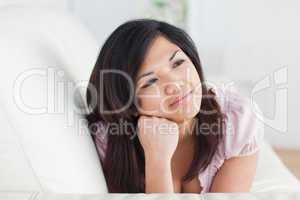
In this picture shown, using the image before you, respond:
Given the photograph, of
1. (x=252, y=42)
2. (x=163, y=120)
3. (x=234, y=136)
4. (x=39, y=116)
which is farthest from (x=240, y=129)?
(x=252, y=42)

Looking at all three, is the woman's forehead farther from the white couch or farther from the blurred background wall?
the blurred background wall

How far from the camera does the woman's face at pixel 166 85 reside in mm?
1036

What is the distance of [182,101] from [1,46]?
1.20 ft

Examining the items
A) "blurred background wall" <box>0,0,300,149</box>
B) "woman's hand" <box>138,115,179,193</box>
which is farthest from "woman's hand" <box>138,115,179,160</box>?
"blurred background wall" <box>0,0,300,149</box>

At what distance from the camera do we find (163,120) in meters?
1.06

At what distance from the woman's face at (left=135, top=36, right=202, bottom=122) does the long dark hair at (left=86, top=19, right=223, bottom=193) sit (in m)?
0.02

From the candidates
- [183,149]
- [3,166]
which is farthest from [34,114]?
[183,149]

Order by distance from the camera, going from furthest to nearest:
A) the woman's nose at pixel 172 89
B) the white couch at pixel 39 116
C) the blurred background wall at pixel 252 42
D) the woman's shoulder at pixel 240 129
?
the blurred background wall at pixel 252 42 → the woman's shoulder at pixel 240 129 → the woman's nose at pixel 172 89 → the white couch at pixel 39 116

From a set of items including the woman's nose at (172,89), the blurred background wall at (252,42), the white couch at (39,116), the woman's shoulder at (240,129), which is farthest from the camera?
the blurred background wall at (252,42)

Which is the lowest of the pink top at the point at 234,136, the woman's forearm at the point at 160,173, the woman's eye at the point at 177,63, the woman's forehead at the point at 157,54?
the woman's forearm at the point at 160,173

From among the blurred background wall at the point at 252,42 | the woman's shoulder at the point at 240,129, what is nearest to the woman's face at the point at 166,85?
the woman's shoulder at the point at 240,129

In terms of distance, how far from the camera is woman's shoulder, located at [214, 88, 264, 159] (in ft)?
3.72

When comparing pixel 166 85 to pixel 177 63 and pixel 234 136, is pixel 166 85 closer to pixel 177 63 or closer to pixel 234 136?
pixel 177 63

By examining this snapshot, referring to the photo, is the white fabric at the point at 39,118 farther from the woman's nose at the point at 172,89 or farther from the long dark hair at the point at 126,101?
the woman's nose at the point at 172,89
